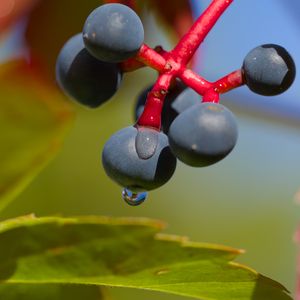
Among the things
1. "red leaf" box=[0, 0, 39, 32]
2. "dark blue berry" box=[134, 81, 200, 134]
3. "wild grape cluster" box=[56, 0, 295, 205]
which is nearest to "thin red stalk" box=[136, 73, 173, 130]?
"wild grape cluster" box=[56, 0, 295, 205]

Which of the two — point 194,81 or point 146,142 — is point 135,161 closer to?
point 146,142

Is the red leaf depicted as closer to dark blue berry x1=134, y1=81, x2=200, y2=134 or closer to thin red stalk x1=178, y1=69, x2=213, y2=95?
dark blue berry x1=134, y1=81, x2=200, y2=134

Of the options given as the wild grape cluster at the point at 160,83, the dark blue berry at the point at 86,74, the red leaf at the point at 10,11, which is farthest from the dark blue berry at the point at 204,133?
the red leaf at the point at 10,11

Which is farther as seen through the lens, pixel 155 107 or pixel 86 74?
pixel 86 74

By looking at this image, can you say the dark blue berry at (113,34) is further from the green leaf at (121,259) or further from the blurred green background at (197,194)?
the blurred green background at (197,194)

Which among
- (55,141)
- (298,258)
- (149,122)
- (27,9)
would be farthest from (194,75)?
(27,9)

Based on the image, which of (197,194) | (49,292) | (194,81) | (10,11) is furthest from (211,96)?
(197,194)
